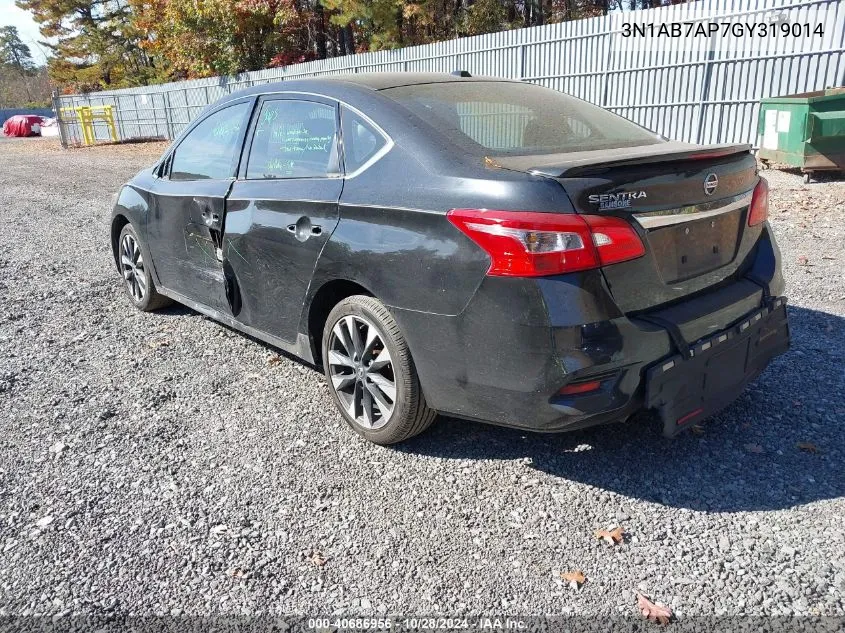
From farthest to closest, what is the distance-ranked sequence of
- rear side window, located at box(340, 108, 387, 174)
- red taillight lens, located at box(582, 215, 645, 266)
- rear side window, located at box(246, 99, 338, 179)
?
rear side window, located at box(246, 99, 338, 179) → rear side window, located at box(340, 108, 387, 174) → red taillight lens, located at box(582, 215, 645, 266)

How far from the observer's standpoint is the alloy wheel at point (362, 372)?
3.14 metres

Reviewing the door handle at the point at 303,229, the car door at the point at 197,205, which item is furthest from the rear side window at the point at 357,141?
the car door at the point at 197,205

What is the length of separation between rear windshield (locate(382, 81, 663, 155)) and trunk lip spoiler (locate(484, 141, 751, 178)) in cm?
A: 13

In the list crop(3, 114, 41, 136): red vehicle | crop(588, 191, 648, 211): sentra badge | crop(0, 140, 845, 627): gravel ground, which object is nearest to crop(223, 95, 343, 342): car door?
crop(0, 140, 845, 627): gravel ground

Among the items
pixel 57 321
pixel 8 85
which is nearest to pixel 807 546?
pixel 57 321

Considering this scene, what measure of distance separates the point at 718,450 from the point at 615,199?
4.53 feet

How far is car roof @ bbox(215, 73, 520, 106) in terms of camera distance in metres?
3.43

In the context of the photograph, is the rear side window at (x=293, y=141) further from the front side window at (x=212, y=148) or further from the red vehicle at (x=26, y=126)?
the red vehicle at (x=26, y=126)

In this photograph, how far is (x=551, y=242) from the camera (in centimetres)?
244

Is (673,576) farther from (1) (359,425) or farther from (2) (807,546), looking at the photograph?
(1) (359,425)

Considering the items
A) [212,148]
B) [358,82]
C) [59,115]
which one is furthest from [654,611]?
[59,115]

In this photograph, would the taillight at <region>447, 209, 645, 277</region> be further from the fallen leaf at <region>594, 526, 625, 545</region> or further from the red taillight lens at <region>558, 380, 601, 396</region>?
the fallen leaf at <region>594, 526, 625, 545</region>

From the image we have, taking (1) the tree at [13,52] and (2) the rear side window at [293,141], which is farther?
(1) the tree at [13,52]

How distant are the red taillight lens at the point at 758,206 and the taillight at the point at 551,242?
101cm
